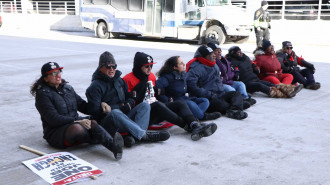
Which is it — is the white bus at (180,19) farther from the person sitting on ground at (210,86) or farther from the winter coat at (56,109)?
the winter coat at (56,109)

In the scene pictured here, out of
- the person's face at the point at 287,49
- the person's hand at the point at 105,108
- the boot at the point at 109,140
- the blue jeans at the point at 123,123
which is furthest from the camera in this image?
the person's face at the point at 287,49

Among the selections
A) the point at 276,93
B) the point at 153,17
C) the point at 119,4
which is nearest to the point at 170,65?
the point at 276,93

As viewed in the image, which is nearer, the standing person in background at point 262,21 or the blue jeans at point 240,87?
the blue jeans at point 240,87

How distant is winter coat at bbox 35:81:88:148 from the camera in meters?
4.56

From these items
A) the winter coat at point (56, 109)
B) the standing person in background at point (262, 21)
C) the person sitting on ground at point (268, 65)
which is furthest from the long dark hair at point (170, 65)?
the standing person in background at point (262, 21)

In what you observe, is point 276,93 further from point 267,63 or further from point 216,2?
point 216,2

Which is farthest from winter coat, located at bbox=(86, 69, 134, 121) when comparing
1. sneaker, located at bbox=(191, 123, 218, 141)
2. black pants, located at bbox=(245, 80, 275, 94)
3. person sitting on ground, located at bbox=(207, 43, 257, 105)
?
black pants, located at bbox=(245, 80, 275, 94)

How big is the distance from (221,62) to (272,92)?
54.1 inches

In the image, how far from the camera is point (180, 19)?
19.6 metres

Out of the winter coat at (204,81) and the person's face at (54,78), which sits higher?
the person's face at (54,78)

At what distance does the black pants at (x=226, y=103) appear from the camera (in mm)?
6562

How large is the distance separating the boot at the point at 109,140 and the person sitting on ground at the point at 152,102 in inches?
38.5

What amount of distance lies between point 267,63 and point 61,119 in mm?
5227

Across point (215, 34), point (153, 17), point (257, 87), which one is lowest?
point (257, 87)
